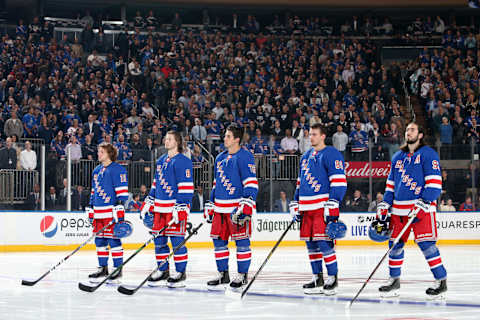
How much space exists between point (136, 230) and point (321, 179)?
951 centimetres

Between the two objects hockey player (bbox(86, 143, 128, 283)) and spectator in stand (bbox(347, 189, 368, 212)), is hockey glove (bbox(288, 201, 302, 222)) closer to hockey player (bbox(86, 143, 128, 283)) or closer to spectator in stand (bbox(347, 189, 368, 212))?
hockey player (bbox(86, 143, 128, 283))

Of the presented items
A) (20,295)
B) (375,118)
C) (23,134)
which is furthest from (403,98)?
(20,295)

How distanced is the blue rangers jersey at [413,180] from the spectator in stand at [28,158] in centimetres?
959

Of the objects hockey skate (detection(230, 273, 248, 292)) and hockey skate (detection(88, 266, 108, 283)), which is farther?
hockey skate (detection(88, 266, 108, 283))

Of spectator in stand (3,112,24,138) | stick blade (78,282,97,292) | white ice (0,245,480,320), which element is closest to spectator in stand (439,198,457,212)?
white ice (0,245,480,320)

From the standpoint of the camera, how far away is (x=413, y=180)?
7781 millimetres

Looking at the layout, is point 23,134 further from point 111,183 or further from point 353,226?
point 111,183

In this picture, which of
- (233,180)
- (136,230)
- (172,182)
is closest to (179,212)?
(172,182)

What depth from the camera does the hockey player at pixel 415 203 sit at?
758 cm

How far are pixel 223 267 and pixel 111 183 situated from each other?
175 cm

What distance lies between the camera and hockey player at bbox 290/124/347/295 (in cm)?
784

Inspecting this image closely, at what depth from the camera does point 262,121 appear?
67.9ft

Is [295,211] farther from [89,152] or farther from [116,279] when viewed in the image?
[89,152]

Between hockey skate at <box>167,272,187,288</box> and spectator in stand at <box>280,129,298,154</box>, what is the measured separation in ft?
30.6
